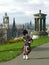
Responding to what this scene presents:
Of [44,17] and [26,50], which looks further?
[44,17]

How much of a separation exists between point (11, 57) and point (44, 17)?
21023 millimetres

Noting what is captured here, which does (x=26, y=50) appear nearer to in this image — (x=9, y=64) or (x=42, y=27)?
(x=9, y=64)

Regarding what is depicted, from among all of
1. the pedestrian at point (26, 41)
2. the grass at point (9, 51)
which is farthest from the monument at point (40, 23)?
the pedestrian at point (26, 41)

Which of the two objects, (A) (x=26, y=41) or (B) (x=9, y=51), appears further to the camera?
(B) (x=9, y=51)

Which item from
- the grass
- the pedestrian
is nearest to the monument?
the grass

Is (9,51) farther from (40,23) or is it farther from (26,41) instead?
(40,23)

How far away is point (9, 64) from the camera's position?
1173cm

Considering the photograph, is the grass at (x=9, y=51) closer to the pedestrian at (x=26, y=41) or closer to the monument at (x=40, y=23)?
the pedestrian at (x=26, y=41)

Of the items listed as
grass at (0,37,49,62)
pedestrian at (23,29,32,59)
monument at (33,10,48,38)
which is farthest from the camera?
monument at (33,10,48,38)

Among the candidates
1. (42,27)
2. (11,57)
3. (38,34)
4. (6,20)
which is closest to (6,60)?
(11,57)

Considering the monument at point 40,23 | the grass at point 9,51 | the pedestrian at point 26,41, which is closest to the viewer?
the pedestrian at point 26,41

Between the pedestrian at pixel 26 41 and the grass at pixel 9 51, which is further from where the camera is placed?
the grass at pixel 9 51

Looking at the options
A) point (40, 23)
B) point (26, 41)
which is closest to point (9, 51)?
point (26, 41)

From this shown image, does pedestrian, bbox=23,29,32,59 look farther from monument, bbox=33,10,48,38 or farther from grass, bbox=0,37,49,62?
monument, bbox=33,10,48,38
